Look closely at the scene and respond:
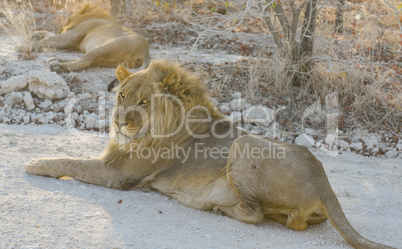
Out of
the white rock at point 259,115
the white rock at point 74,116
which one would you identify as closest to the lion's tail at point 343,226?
the white rock at point 259,115

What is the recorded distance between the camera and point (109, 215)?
3654 millimetres

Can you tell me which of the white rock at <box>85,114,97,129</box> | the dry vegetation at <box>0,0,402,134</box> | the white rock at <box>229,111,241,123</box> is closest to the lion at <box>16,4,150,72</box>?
the dry vegetation at <box>0,0,402,134</box>

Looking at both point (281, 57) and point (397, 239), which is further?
point (281, 57)

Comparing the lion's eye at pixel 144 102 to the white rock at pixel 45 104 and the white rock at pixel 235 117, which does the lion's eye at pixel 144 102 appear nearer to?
the white rock at pixel 235 117

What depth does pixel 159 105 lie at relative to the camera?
4.03 metres

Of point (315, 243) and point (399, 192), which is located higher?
point (315, 243)

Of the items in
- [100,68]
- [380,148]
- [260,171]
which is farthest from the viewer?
[100,68]

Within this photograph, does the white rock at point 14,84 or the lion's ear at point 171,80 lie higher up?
the lion's ear at point 171,80

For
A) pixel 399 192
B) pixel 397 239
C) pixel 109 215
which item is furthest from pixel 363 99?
pixel 109 215

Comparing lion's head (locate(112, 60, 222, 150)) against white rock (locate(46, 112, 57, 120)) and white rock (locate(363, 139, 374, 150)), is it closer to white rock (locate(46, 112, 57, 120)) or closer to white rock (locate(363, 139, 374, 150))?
white rock (locate(46, 112, 57, 120))

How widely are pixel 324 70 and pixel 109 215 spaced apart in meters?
4.87

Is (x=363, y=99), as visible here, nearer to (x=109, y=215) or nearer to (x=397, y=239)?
(x=397, y=239)

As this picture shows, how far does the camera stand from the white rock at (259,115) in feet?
21.6

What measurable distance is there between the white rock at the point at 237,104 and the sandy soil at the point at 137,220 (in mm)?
2234
